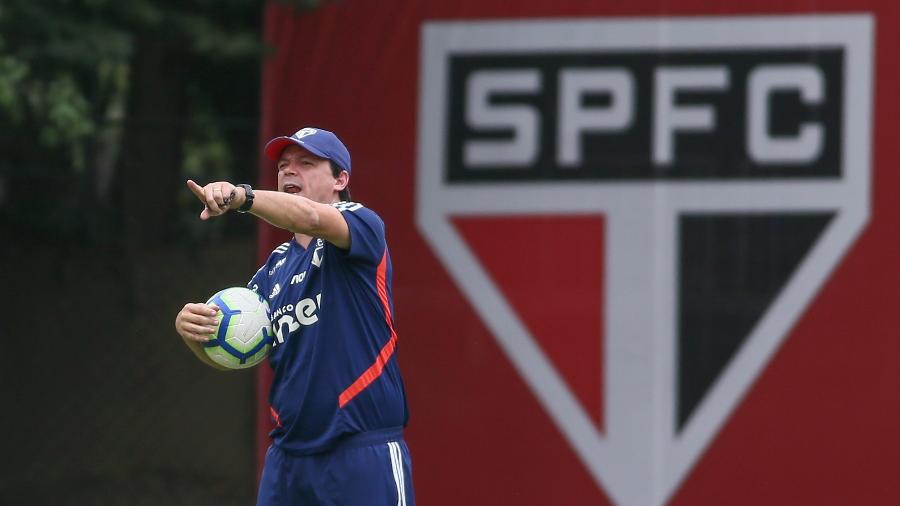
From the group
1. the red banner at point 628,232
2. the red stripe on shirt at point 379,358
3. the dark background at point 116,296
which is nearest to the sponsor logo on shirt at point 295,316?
the red stripe on shirt at point 379,358

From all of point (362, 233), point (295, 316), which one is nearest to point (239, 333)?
point (295, 316)

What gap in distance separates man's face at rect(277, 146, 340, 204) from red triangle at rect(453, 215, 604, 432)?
99.9 inches

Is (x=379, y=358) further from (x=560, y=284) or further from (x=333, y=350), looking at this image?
(x=560, y=284)

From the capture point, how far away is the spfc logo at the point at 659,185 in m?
6.83

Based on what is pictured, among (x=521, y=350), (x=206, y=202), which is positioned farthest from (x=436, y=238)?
(x=206, y=202)

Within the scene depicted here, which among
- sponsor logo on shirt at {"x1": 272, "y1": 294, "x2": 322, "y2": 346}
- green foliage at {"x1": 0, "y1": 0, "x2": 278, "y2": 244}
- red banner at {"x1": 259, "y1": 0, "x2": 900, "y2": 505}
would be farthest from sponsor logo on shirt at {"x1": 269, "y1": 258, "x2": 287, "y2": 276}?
green foliage at {"x1": 0, "y1": 0, "x2": 278, "y2": 244}

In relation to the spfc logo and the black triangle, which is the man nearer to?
the spfc logo

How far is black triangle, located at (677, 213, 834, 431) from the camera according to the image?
22.5 ft

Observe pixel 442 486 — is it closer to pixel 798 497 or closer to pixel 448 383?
pixel 448 383

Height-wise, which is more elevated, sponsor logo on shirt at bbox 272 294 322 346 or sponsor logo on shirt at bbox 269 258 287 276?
sponsor logo on shirt at bbox 269 258 287 276

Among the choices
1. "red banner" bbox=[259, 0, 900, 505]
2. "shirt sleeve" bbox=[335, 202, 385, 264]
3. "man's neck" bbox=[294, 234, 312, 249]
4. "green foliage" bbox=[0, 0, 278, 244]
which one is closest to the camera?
"shirt sleeve" bbox=[335, 202, 385, 264]

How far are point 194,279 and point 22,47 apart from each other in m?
1.67

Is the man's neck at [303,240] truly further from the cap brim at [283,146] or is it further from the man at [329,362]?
the cap brim at [283,146]

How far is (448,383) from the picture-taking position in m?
6.98
